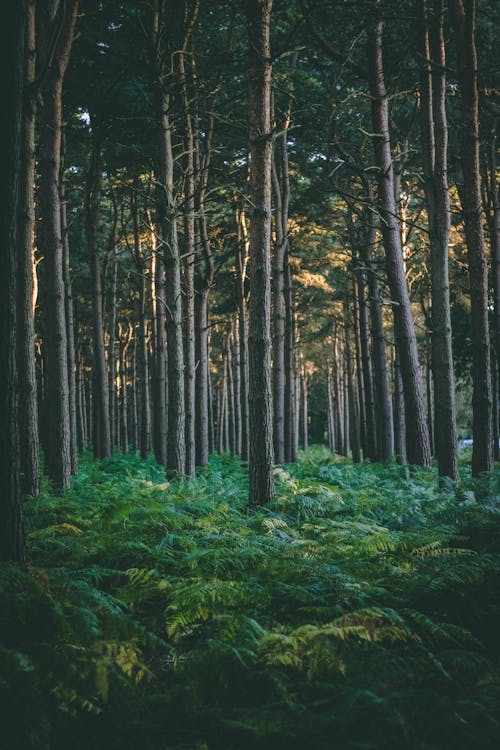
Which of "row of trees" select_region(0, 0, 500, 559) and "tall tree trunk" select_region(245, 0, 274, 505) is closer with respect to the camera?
"tall tree trunk" select_region(245, 0, 274, 505)

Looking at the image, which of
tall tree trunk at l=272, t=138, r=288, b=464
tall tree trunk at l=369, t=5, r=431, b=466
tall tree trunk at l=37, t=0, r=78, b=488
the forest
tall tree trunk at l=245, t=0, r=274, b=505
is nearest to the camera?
the forest

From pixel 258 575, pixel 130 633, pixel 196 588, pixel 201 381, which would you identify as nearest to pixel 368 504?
pixel 258 575

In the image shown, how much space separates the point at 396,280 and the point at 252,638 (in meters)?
9.49

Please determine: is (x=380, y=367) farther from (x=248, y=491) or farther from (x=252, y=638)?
(x=252, y=638)

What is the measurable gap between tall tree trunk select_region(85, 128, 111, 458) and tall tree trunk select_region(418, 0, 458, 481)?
25.3ft

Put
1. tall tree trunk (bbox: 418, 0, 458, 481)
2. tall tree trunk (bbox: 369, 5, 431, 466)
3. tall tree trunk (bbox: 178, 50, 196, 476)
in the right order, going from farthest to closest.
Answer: tall tree trunk (bbox: 178, 50, 196, 476), tall tree trunk (bbox: 369, 5, 431, 466), tall tree trunk (bbox: 418, 0, 458, 481)

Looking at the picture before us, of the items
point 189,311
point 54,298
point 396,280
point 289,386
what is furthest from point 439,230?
point 289,386

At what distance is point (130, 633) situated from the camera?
360 cm

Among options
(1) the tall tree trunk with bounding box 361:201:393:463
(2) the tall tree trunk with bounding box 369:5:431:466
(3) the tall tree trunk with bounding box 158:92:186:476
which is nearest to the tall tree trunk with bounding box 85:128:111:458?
(3) the tall tree trunk with bounding box 158:92:186:476

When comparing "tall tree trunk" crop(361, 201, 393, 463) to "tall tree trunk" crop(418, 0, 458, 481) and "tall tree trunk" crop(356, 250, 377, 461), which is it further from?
"tall tree trunk" crop(418, 0, 458, 481)

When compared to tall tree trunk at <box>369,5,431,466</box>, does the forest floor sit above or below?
below

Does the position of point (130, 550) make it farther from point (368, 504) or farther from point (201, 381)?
point (201, 381)

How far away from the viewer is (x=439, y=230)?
1046 centimetres

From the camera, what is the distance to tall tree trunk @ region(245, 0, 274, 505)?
7.71 m
